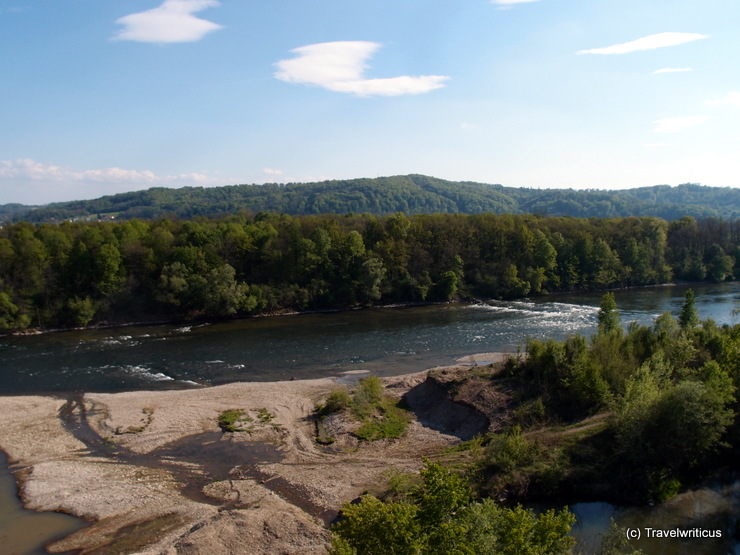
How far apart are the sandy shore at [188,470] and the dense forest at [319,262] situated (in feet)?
112

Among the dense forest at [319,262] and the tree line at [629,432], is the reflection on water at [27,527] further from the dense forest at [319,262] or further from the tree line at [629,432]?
the dense forest at [319,262]

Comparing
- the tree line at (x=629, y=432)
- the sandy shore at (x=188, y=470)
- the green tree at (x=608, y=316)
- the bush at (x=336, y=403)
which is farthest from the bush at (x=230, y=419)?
the green tree at (x=608, y=316)

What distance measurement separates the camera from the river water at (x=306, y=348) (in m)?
24.4

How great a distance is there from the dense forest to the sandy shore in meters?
34.0

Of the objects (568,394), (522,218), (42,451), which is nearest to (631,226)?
(522,218)

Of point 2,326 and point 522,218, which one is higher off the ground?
point 522,218

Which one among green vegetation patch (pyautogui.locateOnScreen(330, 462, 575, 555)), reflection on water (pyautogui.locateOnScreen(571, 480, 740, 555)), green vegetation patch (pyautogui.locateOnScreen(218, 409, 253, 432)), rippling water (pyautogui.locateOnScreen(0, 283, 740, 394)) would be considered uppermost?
green vegetation patch (pyautogui.locateOnScreen(330, 462, 575, 555))

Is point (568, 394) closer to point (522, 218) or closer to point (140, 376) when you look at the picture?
point (140, 376)

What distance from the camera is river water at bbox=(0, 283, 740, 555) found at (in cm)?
2441

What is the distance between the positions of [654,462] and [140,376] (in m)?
39.9

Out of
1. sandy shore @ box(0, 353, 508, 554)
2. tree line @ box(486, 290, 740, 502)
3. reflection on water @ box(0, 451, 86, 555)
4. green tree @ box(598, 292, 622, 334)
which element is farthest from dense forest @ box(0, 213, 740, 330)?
tree line @ box(486, 290, 740, 502)

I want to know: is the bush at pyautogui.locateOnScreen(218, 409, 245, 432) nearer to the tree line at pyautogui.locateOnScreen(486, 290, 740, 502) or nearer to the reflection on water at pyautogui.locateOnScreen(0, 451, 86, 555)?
the reflection on water at pyautogui.locateOnScreen(0, 451, 86, 555)

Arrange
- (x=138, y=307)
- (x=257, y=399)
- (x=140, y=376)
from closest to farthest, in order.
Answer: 1. (x=257, y=399)
2. (x=140, y=376)
3. (x=138, y=307)

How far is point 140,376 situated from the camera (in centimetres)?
4625
